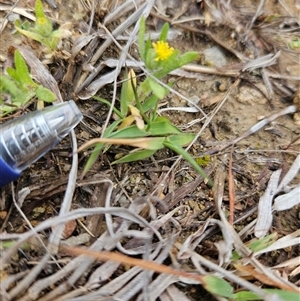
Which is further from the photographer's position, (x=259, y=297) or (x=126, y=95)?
(x=126, y=95)

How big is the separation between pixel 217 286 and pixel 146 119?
50 centimetres

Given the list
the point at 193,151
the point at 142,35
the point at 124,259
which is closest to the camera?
the point at 124,259

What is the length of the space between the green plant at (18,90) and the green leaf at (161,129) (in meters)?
0.29

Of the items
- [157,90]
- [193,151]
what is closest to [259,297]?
[193,151]

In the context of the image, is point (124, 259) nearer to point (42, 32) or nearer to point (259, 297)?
point (259, 297)

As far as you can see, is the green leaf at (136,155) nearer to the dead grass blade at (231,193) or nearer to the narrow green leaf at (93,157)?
the narrow green leaf at (93,157)

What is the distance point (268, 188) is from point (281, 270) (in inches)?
9.7

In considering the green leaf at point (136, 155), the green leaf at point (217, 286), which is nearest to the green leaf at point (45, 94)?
the green leaf at point (136, 155)

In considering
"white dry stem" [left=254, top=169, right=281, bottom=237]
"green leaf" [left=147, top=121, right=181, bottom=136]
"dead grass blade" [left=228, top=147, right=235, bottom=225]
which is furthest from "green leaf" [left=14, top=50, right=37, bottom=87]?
"white dry stem" [left=254, top=169, right=281, bottom=237]

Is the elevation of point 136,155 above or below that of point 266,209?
above

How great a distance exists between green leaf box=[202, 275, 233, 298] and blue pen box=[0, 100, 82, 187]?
1.79ft

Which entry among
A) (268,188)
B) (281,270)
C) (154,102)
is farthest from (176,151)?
(281,270)

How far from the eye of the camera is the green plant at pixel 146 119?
137 centimetres

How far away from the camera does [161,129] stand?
4.89 ft
